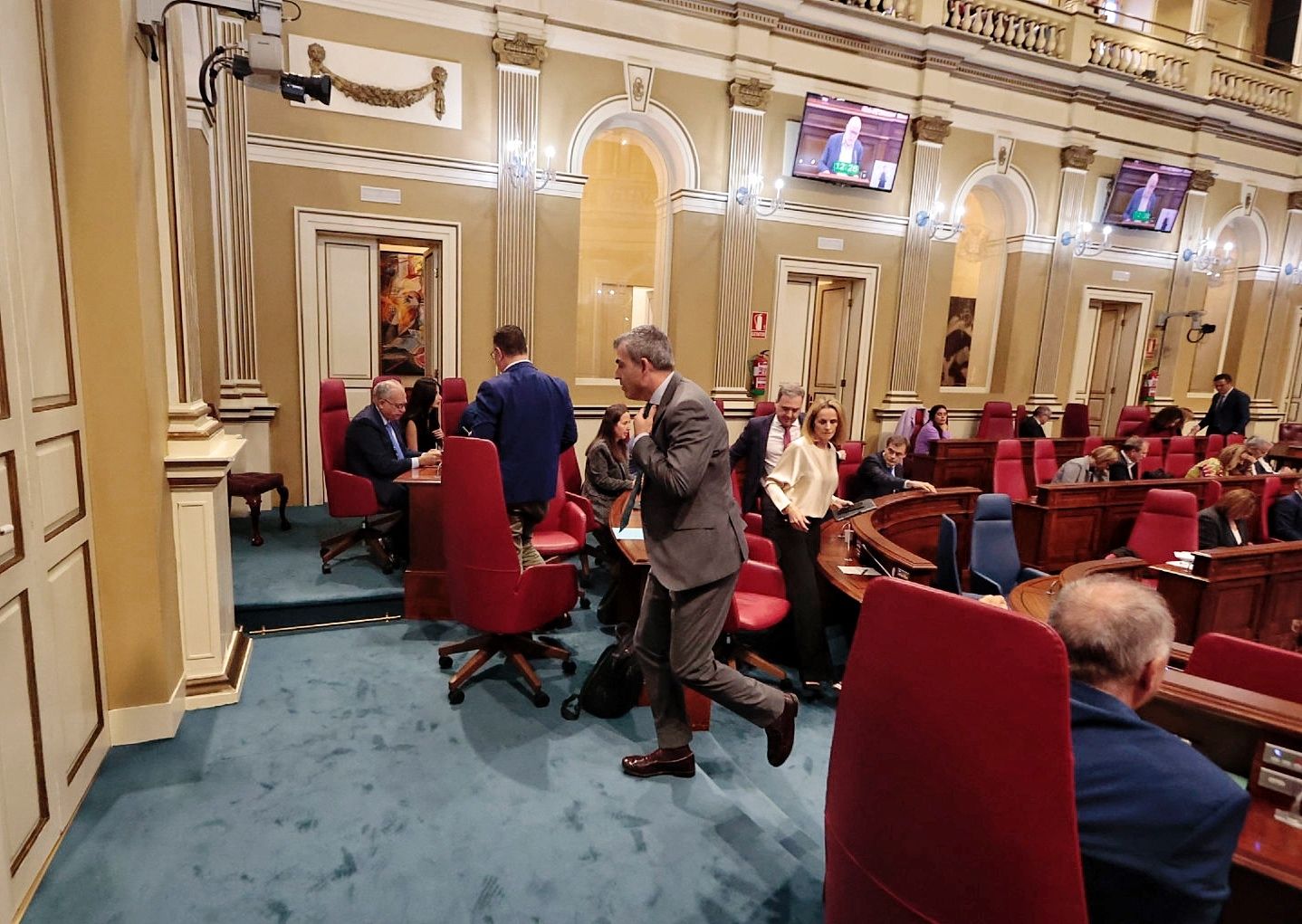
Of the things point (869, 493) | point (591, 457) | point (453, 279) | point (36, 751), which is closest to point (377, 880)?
point (36, 751)

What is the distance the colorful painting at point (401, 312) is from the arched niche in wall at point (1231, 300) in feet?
37.9

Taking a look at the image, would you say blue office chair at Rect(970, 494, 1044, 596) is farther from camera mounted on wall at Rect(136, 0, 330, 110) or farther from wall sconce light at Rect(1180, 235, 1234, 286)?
wall sconce light at Rect(1180, 235, 1234, 286)

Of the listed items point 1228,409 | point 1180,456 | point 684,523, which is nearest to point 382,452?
point 684,523

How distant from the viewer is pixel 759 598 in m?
3.29

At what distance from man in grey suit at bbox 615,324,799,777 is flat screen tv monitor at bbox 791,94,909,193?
6331 mm

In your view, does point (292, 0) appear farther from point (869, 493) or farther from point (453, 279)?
point (869, 493)

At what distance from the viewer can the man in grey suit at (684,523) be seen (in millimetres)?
2297

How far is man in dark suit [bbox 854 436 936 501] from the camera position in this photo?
5586mm

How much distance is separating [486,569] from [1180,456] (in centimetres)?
824

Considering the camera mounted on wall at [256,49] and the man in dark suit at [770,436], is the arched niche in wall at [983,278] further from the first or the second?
the camera mounted on wall at [256,49]

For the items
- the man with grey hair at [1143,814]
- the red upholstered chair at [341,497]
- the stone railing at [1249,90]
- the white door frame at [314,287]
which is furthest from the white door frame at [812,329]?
the man with grey hair at [1143,814]

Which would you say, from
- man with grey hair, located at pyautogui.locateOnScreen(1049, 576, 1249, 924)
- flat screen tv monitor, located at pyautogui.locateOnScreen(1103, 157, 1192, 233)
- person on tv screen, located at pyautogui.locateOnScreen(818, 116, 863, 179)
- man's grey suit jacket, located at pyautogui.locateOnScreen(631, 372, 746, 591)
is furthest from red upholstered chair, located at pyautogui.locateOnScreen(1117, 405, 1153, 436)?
man with grey hair, located at pyautogui.locateOnScreen(1049, 576, 1249, 924)

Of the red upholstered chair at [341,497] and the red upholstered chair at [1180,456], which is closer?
the red upholstered chair at [341,497]

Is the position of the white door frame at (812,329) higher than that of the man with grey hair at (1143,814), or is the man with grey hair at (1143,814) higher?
the white door frame at (812,329)
